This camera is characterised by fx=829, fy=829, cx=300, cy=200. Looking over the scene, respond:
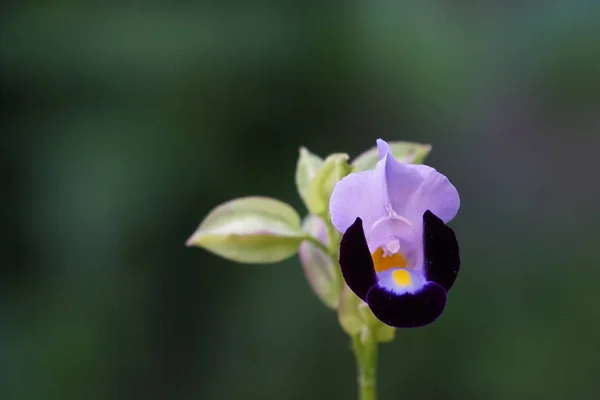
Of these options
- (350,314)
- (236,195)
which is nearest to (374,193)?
(350,314)

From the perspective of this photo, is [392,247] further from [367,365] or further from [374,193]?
[367,365]

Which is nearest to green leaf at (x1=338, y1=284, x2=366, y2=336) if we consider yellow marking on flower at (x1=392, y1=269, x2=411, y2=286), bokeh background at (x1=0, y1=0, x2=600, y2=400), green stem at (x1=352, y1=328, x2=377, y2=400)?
green stem at (x1=352, y1=328, x2=377, y2=400)

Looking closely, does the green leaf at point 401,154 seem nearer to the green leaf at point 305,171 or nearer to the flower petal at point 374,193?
the green leaf at point 305,171

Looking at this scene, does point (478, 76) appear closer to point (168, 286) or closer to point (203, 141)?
point (203, 141)

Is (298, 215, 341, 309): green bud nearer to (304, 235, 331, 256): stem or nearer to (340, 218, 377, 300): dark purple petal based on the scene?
(304, 235, 331, 256): stem

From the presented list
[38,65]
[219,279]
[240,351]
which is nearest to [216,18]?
[38,65]
